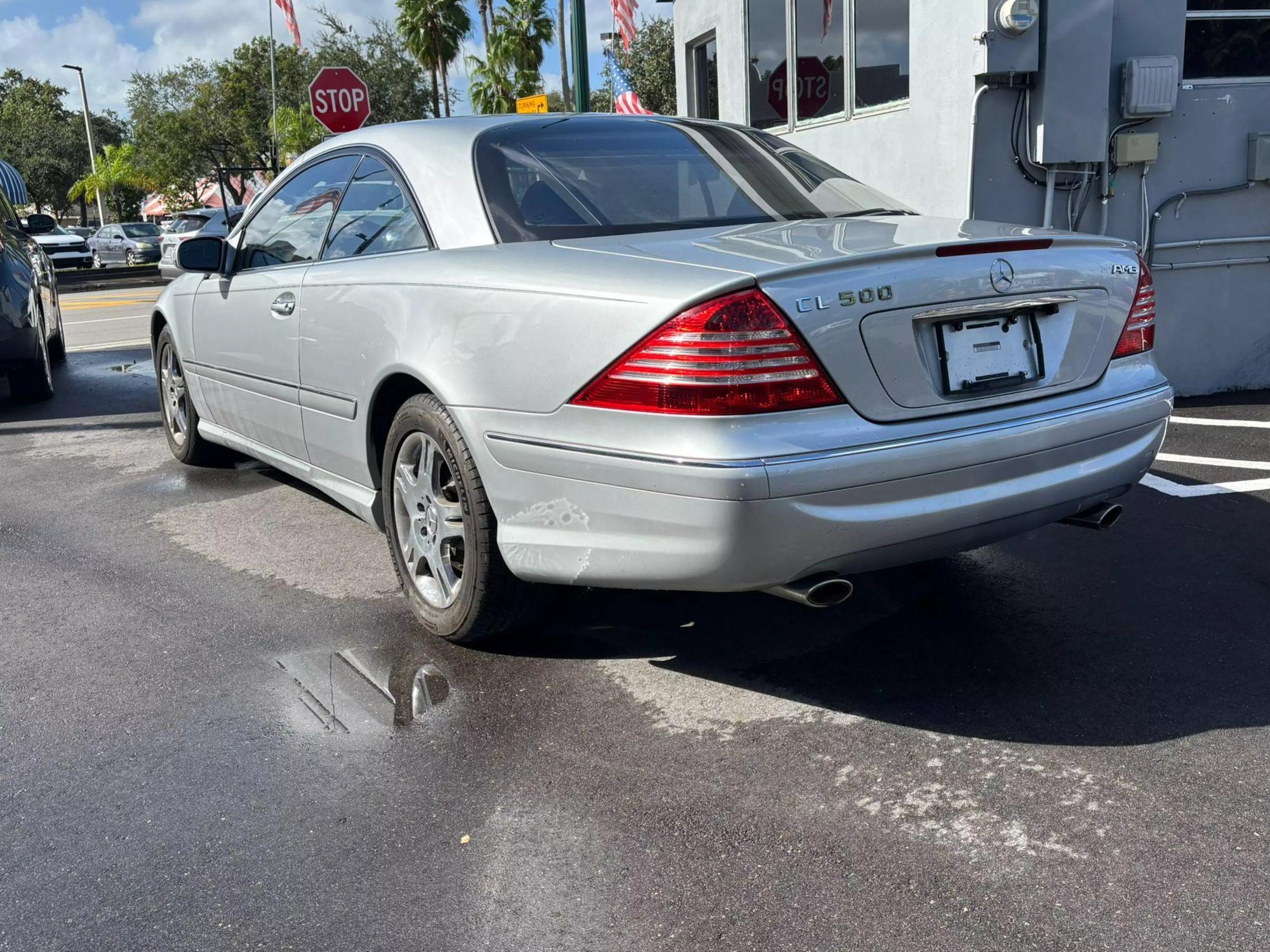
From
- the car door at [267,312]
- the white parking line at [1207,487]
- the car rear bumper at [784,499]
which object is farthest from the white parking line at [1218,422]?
the car door at [267,312]

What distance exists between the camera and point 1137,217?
7.10 meters

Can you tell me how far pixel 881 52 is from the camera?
793cm

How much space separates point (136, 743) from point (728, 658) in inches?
63.7

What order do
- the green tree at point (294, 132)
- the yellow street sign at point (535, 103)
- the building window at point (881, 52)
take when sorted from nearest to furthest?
the building window at point (881, 52) → the yellow street sign at point (535, 103) → the green tree at point (294, 132)

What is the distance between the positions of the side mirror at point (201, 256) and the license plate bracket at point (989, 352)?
317 centimetres

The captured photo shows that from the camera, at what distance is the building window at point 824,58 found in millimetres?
7816

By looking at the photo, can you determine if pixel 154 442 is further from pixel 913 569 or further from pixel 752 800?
pixel 752 800

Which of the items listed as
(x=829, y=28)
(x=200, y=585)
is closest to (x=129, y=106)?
(x=829, y=28)

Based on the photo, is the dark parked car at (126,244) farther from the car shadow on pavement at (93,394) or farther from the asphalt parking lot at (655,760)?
the asphalt parking lot at (655,760)

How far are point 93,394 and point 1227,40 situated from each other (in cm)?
833

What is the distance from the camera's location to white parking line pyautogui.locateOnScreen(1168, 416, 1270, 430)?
648cm

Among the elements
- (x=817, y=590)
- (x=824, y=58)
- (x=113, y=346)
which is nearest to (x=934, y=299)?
(x=817, y=590)

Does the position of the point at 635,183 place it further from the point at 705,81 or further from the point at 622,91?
the point at 622,91

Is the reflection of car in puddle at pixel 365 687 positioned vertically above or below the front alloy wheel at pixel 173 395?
below
